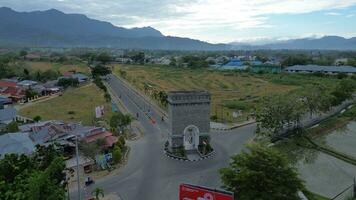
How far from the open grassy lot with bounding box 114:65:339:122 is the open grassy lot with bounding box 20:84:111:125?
13483 millimetres

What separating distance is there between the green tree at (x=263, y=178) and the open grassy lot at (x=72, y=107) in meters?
27.7

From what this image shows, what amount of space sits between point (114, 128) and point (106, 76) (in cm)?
5934

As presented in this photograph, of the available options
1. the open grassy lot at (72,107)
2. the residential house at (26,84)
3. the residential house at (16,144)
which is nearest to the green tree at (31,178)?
the residential house at (16,144)

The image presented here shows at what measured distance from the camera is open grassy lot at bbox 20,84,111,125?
4841cm

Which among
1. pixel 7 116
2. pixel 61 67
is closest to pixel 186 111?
pixel 7 116

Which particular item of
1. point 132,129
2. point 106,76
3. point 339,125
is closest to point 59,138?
point 132,129

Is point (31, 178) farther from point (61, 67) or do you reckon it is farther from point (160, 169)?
point (61, 67)

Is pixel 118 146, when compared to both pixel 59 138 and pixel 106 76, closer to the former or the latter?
pixel 59 138

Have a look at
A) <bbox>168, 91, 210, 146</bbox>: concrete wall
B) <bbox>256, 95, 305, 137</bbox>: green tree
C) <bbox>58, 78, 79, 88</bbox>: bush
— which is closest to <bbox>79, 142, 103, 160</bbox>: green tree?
<bbox>168, 91, 210, 146</bbox>: concrete wall

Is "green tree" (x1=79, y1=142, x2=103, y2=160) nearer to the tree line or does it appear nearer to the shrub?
the tree line

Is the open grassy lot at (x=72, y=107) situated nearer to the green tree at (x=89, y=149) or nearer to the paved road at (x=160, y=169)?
the paved road at (x=160, y=169)

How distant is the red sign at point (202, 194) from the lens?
11.1 metres

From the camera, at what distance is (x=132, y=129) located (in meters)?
41.7

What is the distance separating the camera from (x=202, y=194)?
1151 cm
